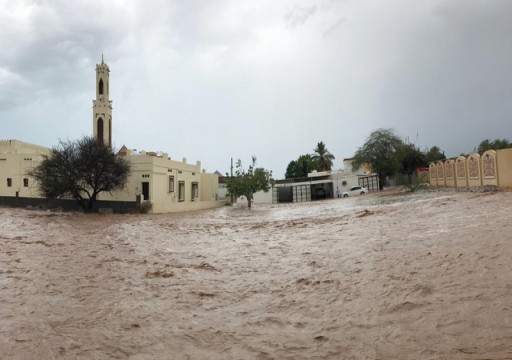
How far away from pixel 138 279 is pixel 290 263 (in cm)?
326

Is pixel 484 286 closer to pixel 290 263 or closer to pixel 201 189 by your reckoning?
pixel 290 263

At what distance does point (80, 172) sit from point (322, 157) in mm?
46335

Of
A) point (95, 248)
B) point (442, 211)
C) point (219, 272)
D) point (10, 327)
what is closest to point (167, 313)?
point (10, 327)

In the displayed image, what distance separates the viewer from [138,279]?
24.4 ft

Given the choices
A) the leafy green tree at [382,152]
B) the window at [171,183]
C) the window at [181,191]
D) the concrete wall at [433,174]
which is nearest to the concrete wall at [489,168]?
the concrete wall at [433,174]

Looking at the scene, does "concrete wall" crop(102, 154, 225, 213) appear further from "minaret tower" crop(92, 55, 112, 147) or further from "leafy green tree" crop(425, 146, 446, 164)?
"leafy green tree" crop(425, 146, 446, 164)

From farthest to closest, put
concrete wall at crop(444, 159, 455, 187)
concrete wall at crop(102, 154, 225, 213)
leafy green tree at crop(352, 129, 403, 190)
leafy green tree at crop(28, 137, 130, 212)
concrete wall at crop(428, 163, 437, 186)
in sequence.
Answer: leafy green tree at crop(352, 129, 403, 190) < concrete wall at crop(102, 154, 225, 213) < concrete wall at crop(428, 163, 437, 186) < leafy green tree at crop(28, 137, 130, 212) < concrete wall at crop(444, 159, 455, 187)

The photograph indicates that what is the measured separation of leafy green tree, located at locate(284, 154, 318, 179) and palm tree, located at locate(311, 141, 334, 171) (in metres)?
0.79

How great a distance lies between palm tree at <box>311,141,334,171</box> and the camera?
2611 inches

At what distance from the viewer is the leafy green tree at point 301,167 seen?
64.8 metres

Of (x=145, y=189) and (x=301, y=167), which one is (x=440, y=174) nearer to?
(x=145, y=189)

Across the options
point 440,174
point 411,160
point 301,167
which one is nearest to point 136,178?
point 440,174

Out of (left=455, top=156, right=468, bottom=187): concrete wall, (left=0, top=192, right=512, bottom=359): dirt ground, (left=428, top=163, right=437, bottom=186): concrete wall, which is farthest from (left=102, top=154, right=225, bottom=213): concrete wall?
(left=455, top=156, right=468, bottom=187): concrete wall

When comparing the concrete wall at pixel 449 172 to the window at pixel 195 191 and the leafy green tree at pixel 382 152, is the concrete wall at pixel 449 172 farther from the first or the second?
the window at pixel 195 191
